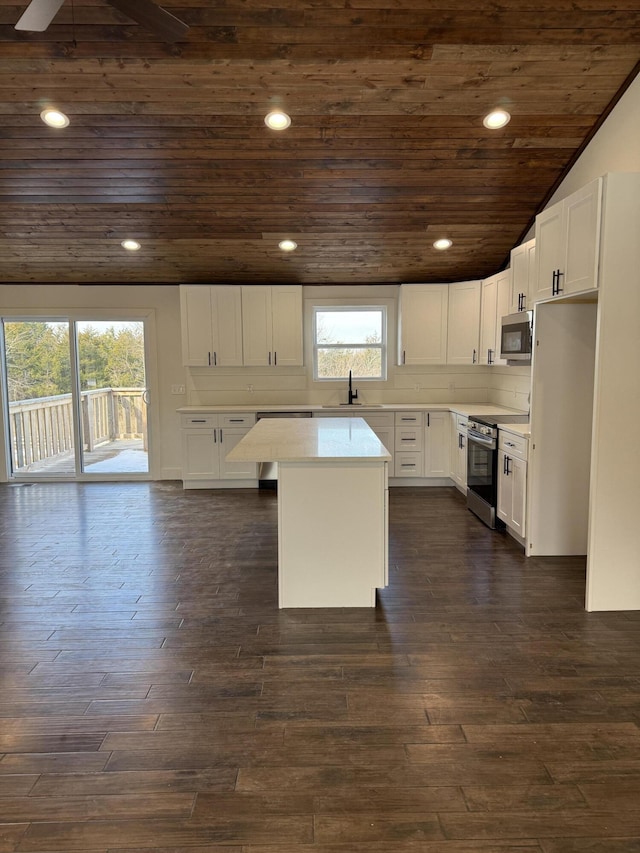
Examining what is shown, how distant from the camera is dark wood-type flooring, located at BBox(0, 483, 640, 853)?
1.66m

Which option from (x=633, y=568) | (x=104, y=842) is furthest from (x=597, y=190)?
(x=104, y=842)

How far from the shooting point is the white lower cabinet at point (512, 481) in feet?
13.1

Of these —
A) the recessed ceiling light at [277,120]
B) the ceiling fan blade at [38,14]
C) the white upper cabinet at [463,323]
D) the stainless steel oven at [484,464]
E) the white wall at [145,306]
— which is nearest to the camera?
the ceiling fan blade at [38,14]

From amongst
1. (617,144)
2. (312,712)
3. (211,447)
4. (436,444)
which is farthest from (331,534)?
(617,144)

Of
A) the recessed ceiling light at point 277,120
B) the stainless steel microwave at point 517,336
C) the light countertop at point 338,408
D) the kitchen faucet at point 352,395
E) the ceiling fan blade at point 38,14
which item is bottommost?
the light countertop at point 338,408

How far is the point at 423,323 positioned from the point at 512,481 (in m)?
2.61

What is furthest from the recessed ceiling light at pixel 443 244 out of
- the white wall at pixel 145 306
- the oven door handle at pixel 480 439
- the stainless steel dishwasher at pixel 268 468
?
the white wall at pixel 145 306

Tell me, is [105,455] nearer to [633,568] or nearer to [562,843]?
[633,568]

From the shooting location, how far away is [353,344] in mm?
6652

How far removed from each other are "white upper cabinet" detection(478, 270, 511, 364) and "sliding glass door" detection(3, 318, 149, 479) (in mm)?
4100

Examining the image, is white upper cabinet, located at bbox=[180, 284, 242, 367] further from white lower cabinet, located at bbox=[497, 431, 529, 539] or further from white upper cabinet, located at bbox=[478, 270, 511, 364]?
white lower cabinet, located at bbox=[497, 431, 529, 539]

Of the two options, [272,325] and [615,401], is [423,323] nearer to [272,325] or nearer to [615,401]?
[272,325]

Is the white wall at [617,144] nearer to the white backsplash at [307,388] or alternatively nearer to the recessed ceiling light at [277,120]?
the recessed ceiling light at [277,120]

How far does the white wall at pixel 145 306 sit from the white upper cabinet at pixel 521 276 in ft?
12.9
